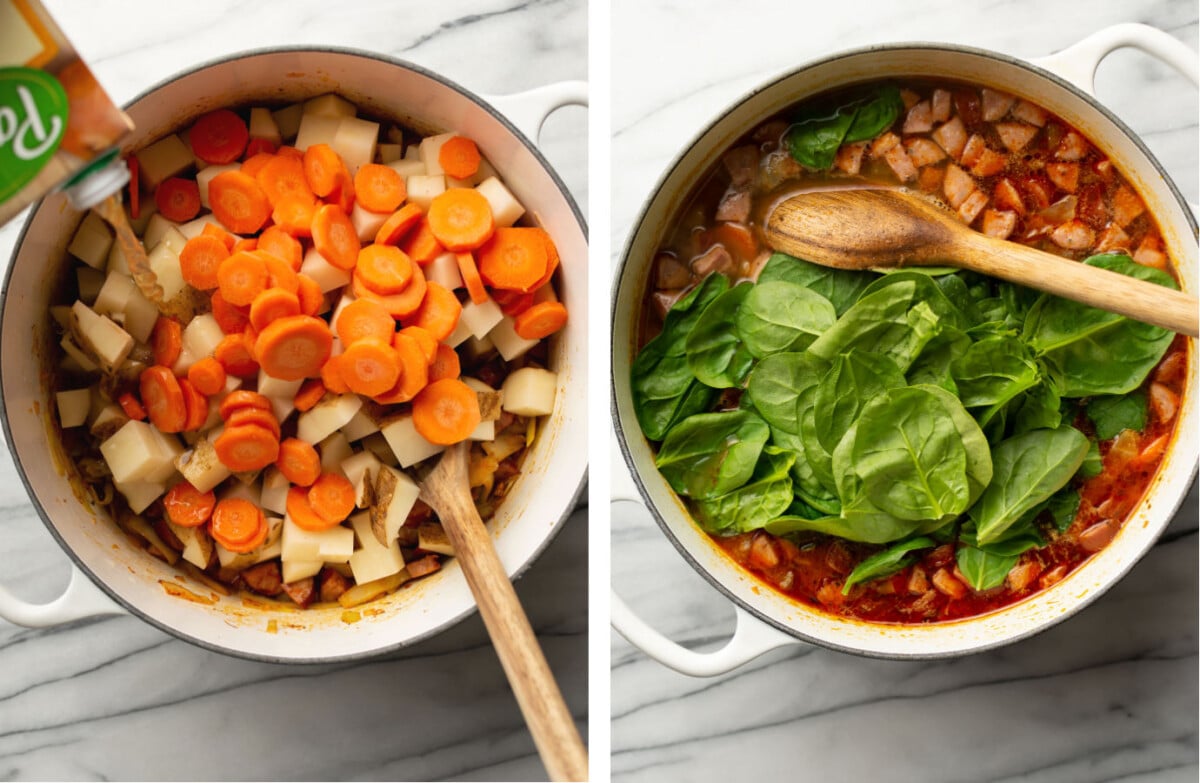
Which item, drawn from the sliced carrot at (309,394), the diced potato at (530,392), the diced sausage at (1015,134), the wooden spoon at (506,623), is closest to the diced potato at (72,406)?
the sliced carrot at (309,394)

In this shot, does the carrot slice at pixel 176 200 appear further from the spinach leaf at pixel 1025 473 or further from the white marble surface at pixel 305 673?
the spinach leaf at pixel 1025 473

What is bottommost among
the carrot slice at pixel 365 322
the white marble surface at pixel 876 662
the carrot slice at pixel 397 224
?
the white marble surface at pixel 876 662

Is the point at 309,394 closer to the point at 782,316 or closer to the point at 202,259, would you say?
the point at 202,259

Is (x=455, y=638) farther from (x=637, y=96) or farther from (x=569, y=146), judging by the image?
(x=637, y=96)

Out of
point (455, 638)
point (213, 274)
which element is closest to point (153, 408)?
point (213, 274)

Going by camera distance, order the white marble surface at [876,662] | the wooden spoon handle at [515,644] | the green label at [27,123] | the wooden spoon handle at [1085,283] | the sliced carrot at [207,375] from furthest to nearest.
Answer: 1. the white marble surface at [876,662]
2. the sliced carrot at [207,375]
3. the wooden spoon handle at [1085,283]
4. the wooden spoon handle at [515,644]
5. the green label at [27,123]

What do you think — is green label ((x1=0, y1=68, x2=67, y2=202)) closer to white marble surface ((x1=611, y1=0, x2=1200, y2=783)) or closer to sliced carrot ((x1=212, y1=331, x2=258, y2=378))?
sliced carrot ((x1=212, y1=331, x2=258, y2=378))
